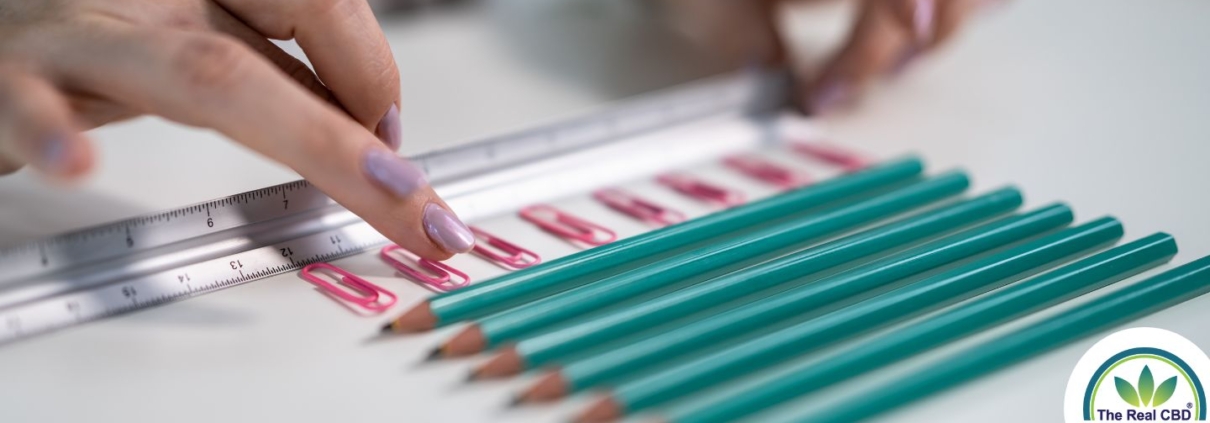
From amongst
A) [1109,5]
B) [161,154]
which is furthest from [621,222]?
[1109,5]

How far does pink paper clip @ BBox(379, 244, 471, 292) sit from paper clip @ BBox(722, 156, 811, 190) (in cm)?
53

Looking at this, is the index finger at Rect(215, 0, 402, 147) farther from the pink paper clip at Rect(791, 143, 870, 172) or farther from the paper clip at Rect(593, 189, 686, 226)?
the pink paper clip at Rect(791, 143, 870, 172)

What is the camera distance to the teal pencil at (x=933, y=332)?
0.89 metres

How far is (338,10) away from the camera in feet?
3.72

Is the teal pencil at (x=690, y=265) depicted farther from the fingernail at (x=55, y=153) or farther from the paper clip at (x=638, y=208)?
the fingernail at (x=55, y=153)

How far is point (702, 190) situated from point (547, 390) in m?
0.58

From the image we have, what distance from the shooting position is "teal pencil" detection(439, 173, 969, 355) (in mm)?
990

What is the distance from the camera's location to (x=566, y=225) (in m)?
1.31

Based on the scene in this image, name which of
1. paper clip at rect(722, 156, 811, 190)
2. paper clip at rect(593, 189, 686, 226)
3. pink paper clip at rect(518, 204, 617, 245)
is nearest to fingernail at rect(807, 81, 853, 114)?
paper clip at rect(722, 156, 811, 190)

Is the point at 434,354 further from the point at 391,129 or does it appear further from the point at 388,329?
the point at 391,129

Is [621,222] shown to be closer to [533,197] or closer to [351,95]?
[533,197]

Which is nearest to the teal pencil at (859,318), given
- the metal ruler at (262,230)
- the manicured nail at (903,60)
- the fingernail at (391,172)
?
the fingernail at (391,172)

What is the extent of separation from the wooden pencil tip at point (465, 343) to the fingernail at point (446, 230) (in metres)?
0.17

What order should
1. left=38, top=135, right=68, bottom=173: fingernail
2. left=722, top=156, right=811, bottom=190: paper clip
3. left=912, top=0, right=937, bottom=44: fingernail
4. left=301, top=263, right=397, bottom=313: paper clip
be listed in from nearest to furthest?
left=38, top=135, right=68, bottom=173: fingernail < left=301, top=263, right=397, bottom=313: paper clip < left=722, top=156, right=811, bottom=190: paper clip < left=912, top=0, right=937, bottom=44: fingernail
